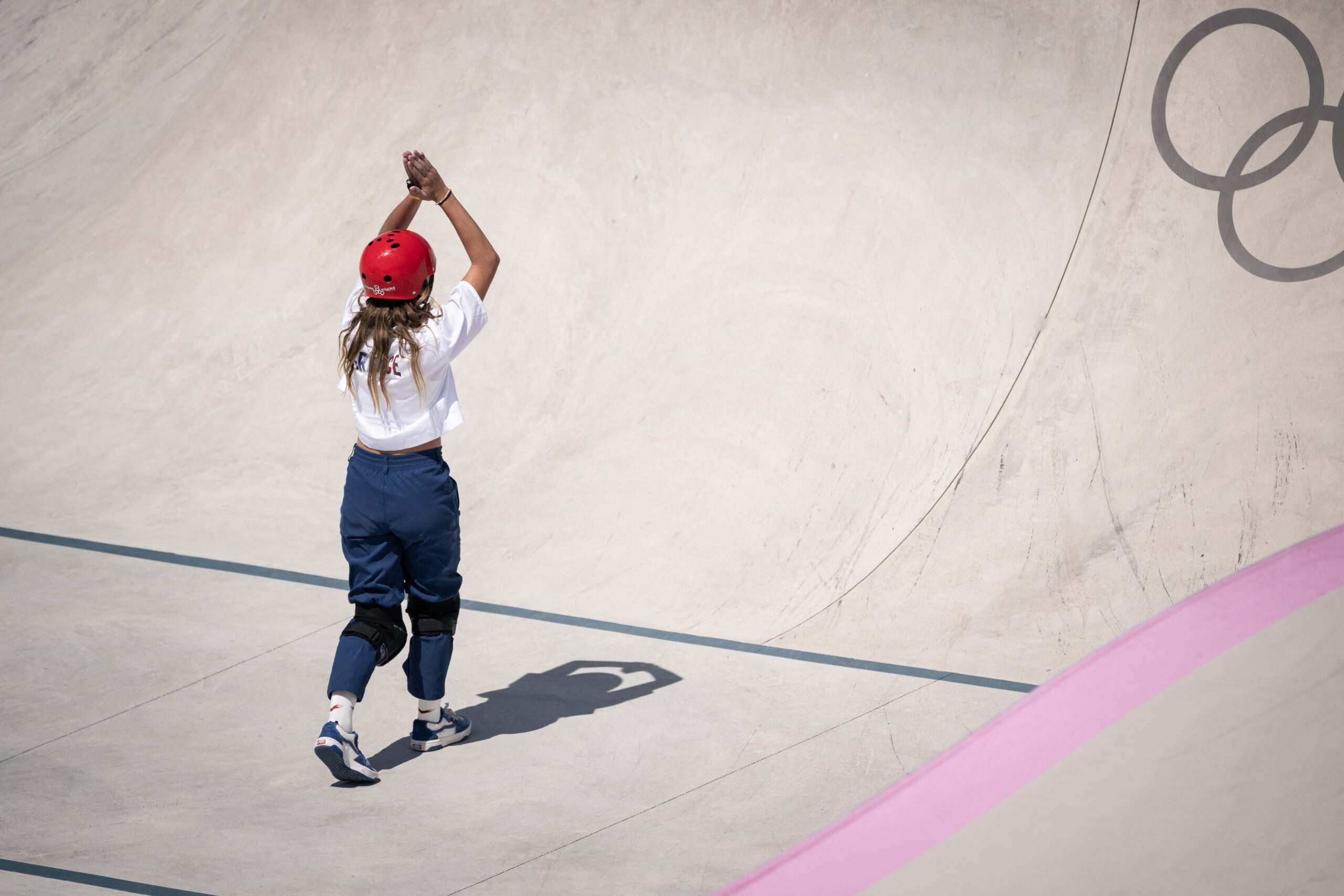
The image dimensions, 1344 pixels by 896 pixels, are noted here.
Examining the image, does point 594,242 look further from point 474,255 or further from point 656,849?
point 656,849

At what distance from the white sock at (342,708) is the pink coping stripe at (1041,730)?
1.20m

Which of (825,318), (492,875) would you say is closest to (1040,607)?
(825,318)

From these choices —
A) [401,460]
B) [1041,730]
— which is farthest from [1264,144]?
[401,460]

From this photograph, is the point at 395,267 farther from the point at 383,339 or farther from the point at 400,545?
the point at 400,545

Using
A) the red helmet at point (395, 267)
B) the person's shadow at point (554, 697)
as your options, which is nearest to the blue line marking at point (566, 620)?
the person's shadow at point (554, 697)

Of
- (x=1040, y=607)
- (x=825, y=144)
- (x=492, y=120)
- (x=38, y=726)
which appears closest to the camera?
(x=38, y=726)

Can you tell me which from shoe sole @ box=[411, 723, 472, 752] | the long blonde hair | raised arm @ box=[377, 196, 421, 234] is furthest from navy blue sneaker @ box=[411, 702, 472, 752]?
raised arm @ box=[377, 196, 421, 234]

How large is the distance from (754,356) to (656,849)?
10.3 feet

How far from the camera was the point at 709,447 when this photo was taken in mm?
5551

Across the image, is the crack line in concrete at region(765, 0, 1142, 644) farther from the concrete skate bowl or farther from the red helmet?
the red helmet

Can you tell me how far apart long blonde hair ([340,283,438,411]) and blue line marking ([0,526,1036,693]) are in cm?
159

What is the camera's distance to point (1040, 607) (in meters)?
4.71

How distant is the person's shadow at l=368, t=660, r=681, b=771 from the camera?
387cm

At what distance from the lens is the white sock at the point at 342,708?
3373 mm
